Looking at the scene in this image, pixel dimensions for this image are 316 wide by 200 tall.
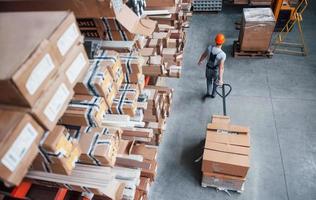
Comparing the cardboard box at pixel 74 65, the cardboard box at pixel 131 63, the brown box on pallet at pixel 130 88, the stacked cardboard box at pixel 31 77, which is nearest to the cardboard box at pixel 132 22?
the cardboard box at pixel 131 63

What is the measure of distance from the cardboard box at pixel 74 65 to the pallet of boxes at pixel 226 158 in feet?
8.42

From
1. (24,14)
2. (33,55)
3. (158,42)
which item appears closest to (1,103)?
(33,55)

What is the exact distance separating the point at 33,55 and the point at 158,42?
3.03 metres

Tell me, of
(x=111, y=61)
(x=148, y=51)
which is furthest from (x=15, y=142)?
→ (x=148, y=51)

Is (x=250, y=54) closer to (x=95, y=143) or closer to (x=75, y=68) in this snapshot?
(x=95, y=143)

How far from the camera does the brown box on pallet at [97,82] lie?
216 cm

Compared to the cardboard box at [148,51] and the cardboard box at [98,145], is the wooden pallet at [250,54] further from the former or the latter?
the cardboard box at [98,145]

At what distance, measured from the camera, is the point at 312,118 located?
502 cm

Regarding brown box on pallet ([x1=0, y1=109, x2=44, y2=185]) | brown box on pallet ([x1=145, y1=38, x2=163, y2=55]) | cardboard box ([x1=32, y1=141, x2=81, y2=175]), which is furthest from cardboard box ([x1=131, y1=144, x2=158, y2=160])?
brown box on pallet ([x1=0, y1=109, x2=44, y2=185])

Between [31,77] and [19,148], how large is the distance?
1.38ft

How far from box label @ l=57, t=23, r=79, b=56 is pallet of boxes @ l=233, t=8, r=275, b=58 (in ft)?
17.5

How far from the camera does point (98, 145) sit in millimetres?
2285

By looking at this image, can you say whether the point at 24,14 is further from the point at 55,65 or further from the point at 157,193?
the point at 157,193

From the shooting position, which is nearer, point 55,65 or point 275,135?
point 55,65
